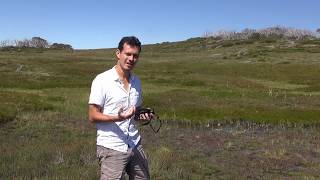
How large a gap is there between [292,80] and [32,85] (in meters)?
33.0

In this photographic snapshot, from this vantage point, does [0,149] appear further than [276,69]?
No

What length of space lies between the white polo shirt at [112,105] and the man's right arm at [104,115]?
0.26 ft

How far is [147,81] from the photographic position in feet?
196

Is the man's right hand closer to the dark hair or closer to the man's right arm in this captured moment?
the man's right arm

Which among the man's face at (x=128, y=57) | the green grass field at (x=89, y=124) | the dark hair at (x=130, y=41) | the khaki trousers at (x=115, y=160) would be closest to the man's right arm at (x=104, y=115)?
the khaki trousers at (x=115, y=160)

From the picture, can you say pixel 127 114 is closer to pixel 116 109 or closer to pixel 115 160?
pixel 116 109

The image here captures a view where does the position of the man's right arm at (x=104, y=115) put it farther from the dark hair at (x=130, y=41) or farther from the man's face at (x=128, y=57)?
the dark hair at (x=130, y=41)

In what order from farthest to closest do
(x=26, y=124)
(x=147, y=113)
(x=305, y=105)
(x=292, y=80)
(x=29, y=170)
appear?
(x=292, y=80) → (x=305, y=105) → (x=26, y=124) → (x=29, y=170) → (x=147, y=113)

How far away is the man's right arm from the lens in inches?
284

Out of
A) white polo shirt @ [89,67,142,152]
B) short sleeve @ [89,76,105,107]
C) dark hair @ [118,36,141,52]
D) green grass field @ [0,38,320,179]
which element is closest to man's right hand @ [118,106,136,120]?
white polo shirt @ [89,67,142,152]

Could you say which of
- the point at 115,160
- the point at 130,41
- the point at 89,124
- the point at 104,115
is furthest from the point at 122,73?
the point at 89,124

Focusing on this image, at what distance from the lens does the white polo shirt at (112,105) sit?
7441mm

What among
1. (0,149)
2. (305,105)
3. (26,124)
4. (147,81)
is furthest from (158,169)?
(147,81)

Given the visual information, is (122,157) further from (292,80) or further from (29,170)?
(292,80)
